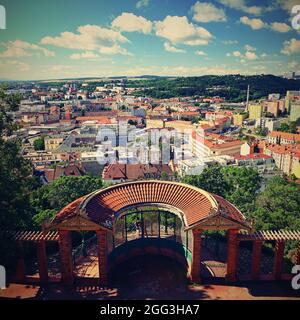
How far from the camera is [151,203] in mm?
18688

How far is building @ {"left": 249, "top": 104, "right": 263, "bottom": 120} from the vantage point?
10212 centimetres

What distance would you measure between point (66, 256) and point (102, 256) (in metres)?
1.84

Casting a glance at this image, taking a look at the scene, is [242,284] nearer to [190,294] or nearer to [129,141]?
[190,294]

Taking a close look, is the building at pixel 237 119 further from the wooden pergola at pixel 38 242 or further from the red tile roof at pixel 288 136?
the wooden pergola at pixel 38 242

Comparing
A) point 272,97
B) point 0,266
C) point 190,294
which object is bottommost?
point 190,294

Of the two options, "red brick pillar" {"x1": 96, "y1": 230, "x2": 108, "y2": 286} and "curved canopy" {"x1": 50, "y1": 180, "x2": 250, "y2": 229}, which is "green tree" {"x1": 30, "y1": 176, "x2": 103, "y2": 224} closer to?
"curved canopy" {"x1": 50, "y1": 180, "x2": 250, "y2": 229}

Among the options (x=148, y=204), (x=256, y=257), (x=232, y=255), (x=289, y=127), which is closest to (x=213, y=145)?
(x=289, y=127)

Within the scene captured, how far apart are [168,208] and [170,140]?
186 ft

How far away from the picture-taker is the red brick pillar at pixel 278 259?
16.6 m

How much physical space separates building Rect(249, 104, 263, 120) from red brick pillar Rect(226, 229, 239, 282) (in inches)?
3618

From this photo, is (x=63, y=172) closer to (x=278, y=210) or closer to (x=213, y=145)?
(x=213, y=145)

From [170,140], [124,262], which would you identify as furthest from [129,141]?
[124,262]
